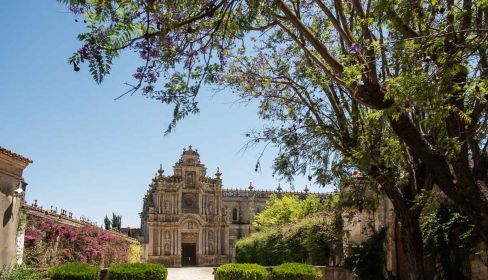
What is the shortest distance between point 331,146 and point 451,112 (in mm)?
4973

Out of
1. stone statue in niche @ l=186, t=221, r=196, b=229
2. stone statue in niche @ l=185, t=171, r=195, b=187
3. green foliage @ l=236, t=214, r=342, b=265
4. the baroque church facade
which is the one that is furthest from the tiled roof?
stone statue in niche @ l=185, t=171, r=195, b=187

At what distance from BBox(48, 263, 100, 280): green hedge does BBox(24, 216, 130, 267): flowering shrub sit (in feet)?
6.07

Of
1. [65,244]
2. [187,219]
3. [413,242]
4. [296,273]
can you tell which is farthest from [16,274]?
[187,219]

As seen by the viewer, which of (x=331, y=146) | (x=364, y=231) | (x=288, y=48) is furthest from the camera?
A: (x=364, y=231)

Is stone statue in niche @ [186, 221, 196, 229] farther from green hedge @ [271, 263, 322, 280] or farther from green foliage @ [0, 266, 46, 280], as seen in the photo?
green foliage @ [0, 266, 46, 280]

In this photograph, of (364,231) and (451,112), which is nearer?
(451,112)

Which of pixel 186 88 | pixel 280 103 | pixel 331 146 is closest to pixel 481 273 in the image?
pixel 331 146

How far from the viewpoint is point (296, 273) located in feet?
60.4

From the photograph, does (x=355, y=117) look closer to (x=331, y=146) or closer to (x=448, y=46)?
(x=331, y=146)

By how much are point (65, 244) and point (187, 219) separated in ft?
85.5

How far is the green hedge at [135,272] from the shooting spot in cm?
1828

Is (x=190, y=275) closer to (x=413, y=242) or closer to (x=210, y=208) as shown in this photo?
(x=210, y=208)

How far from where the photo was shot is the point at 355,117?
11383 mm

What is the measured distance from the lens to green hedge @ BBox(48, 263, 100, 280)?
54.5ft
